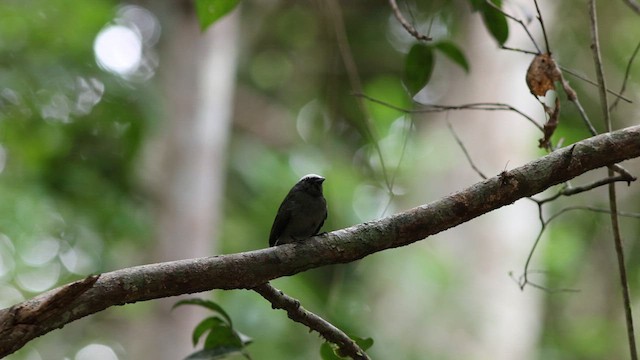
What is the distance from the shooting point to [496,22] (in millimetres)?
3111

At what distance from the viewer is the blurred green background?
19.6ft

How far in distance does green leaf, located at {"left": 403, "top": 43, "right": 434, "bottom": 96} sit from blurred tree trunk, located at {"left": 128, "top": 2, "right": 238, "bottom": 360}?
3.71 meters

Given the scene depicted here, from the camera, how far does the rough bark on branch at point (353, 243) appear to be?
2119mm

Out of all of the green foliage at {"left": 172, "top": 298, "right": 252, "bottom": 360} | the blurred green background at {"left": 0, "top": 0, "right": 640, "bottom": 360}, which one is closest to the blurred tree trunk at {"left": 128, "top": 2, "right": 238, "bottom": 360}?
the blurred green background at {"left": 0, "top": 0, "right": 640, "bottom": 360}

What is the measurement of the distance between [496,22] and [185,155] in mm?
4268

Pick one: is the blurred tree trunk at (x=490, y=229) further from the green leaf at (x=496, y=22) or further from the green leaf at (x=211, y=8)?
the green leaf at (x=211, y=8)

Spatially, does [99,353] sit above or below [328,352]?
above

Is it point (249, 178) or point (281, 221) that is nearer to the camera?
point (281, 221)

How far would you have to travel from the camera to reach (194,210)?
675cm

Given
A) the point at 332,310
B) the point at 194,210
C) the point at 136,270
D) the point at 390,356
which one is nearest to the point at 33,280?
the point at 194,210

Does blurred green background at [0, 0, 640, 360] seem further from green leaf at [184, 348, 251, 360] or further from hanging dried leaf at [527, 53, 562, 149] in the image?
hanging dried leaf at [527, 53, 562, 149]

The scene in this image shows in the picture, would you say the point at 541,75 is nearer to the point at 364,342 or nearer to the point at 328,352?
the point at 364,342

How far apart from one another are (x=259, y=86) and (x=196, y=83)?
16.3ft

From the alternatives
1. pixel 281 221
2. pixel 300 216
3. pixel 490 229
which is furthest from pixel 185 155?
pixel 300 216
